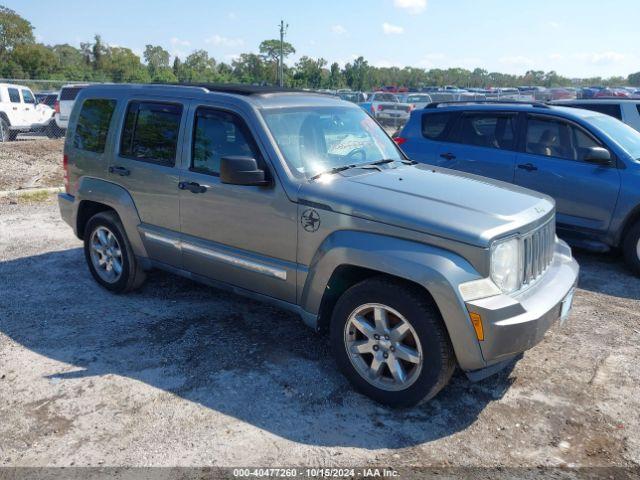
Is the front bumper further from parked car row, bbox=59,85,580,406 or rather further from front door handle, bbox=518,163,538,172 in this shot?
front door handle, bbox=518,163,538,172

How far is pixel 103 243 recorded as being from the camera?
5.28 meters

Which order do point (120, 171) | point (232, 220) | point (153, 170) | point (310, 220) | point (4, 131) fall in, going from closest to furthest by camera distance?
1. point (310, 220)
2. point (232, 220)
3. point (153, 170)
4. point (120, 171)
5. point (4, 131)

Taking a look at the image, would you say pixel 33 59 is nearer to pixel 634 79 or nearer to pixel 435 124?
pixel 435 124

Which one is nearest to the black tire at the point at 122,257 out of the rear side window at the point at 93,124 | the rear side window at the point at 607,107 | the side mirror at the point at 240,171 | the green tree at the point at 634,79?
the rear side window at the point at 93,124

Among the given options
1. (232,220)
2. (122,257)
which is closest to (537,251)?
(232,220)

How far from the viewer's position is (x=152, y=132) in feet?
15.6

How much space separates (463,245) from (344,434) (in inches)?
50.9

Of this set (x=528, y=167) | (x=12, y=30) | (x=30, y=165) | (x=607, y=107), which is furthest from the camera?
(x=12, y=30)

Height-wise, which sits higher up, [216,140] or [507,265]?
[216,140]

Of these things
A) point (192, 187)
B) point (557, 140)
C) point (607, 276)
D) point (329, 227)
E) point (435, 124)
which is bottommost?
point (607, 276)

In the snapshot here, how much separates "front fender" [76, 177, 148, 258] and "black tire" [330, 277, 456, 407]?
2289 millimetres

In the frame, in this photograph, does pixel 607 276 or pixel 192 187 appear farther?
pixel 607 276

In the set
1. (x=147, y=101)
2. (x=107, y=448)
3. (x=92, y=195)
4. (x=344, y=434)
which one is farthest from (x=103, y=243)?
(x=344, y=434)

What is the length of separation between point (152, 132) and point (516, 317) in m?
3.33
